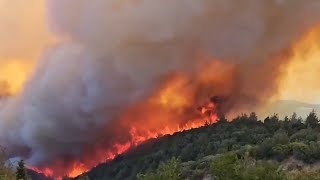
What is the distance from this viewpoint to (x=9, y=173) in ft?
106

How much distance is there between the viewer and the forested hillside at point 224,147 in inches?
2547

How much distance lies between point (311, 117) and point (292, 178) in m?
47.2

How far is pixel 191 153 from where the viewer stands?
282ft

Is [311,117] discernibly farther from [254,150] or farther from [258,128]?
[254,150]

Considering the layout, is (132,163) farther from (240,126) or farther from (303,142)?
(303,142)

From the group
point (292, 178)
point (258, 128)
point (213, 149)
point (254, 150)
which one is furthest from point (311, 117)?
point (292, 178)

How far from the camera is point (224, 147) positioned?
258 feet

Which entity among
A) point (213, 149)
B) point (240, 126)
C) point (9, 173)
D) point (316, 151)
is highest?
point (240, 126)

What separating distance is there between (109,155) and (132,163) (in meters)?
14.4

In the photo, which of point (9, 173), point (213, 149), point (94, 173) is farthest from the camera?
point (94, 173)

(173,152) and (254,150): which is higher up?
(173,152)

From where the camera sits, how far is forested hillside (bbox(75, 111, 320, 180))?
64.7 m

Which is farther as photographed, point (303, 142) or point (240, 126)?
point (240, 126)

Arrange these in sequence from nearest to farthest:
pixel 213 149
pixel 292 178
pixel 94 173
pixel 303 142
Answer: pixel 292 178
pixel 303 142
pixel 213 149
pixel 94 173
